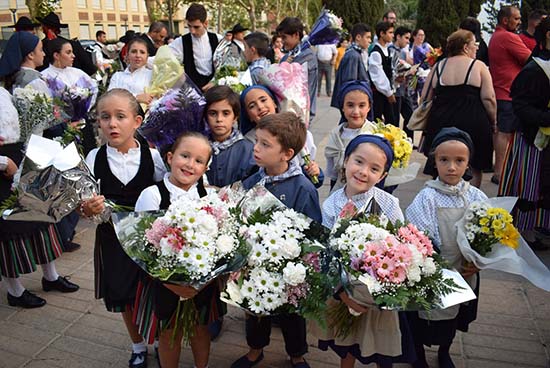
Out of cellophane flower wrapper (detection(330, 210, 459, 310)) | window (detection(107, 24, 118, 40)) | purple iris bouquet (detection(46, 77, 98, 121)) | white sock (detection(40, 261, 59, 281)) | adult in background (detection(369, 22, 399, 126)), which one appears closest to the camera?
cellophane flower wrapper (detection(330, 210, 459, 310))

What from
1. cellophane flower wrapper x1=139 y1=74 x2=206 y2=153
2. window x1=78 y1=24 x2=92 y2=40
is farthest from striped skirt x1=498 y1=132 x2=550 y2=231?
window x1=78 y1=24 x2=92 y2=40

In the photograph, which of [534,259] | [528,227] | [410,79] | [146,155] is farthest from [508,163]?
[410,79]

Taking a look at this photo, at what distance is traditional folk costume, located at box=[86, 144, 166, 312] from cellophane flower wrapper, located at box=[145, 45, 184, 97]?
208 cm

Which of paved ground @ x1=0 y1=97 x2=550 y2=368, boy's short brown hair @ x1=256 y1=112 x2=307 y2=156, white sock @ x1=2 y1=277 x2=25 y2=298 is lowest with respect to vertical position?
paved ground @ x1=0 y1=97 x2=550 y2=368

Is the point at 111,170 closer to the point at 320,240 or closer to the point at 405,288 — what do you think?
the point at 320,240

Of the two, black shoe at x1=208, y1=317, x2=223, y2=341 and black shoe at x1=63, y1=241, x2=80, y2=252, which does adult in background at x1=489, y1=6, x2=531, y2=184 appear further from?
black shoe at x1=63, y1=241, x2=80, y2=252

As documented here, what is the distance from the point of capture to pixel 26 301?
157 inches

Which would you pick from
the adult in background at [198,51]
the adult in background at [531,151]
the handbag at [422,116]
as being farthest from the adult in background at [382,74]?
the adult in background at [531,151]

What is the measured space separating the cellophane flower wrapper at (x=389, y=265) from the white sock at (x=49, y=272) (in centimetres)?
285

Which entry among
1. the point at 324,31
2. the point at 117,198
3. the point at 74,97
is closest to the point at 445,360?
the point at 117,198

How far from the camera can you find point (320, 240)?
2469 millimetres

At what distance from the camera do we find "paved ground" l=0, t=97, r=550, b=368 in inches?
130

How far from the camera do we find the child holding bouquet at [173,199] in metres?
2.70

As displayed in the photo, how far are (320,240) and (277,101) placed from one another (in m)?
1.83
